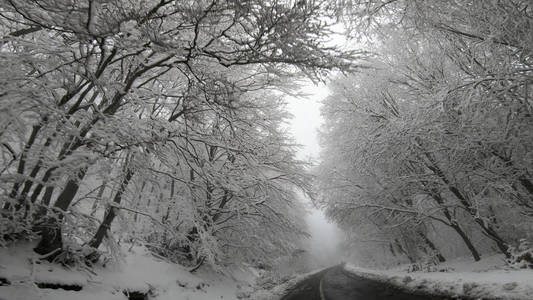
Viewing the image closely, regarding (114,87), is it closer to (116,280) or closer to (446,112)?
(116,280)

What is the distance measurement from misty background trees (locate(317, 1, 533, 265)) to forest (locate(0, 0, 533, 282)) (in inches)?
2.2

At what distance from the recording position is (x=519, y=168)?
23.1ft

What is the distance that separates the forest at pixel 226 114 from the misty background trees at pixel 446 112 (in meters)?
0.06

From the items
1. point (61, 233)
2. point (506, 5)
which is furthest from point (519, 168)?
point (61, 233)

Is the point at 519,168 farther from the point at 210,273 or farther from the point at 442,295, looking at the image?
the point at 210,273

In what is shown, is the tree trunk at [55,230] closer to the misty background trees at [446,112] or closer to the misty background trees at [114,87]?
the misty background trees at [114,87]

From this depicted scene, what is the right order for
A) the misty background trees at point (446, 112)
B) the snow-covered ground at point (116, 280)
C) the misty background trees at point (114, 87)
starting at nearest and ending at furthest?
the misty background trees at point (114, 87)
the snow-covered ground at point (116, 280)
the misty background trees at point (446, 112)

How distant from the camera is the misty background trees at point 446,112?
4.99m

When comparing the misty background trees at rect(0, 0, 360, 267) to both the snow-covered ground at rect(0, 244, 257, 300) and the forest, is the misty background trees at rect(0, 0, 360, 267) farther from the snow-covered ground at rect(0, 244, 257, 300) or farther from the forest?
the snow-covered ground at rect(0, 244, 257, 300)

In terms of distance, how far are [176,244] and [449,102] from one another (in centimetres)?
952

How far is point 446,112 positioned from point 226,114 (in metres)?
5.60

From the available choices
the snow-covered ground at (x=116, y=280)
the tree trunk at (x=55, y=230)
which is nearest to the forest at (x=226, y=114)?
the tree trunk at (x=55, y=230)

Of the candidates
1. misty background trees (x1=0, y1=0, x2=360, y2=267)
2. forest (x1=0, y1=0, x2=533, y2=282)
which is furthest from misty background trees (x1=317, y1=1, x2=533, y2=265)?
misty background trees (x1=0, y1=0, x2=360, y2=267)

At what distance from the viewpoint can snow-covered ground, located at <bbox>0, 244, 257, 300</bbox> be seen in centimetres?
427
